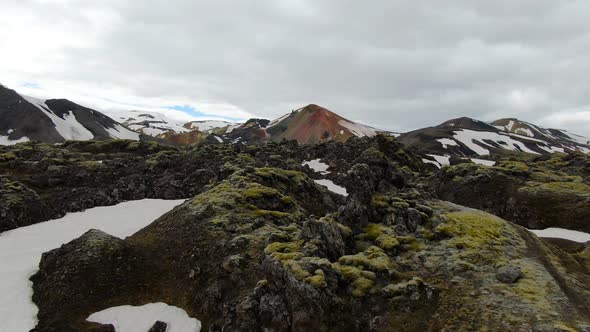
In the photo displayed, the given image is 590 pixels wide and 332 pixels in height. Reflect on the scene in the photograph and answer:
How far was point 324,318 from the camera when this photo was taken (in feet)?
61.0

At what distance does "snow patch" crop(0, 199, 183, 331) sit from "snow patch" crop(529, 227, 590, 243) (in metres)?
45.4

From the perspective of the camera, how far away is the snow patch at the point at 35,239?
79.7ft

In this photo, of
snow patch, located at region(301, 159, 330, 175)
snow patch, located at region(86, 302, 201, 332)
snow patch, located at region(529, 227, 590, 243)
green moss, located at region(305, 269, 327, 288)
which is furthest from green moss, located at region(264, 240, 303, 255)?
snow patch, located at region(301, 159, 330, 175)

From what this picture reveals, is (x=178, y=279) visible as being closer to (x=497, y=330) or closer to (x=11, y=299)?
(x=11, y=299)

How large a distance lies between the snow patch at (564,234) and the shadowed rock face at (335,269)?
7.00 meters

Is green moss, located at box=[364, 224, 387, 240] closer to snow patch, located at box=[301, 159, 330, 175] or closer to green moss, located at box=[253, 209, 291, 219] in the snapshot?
green moss, located at box=[253, 209, 291, 219]

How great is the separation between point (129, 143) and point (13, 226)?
209 ft

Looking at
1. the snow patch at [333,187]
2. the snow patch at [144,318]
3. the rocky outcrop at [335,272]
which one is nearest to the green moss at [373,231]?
the rocky outcrop at [335,272]

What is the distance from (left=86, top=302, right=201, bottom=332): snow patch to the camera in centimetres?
2283

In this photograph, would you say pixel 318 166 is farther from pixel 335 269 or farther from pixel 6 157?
pixel 335 269

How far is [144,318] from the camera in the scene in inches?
928

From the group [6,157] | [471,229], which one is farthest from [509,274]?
[6,157]

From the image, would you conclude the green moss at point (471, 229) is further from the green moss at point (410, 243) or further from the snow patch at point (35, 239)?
the snow patch at point (35, 239)

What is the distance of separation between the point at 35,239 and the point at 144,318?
22.6 metres
